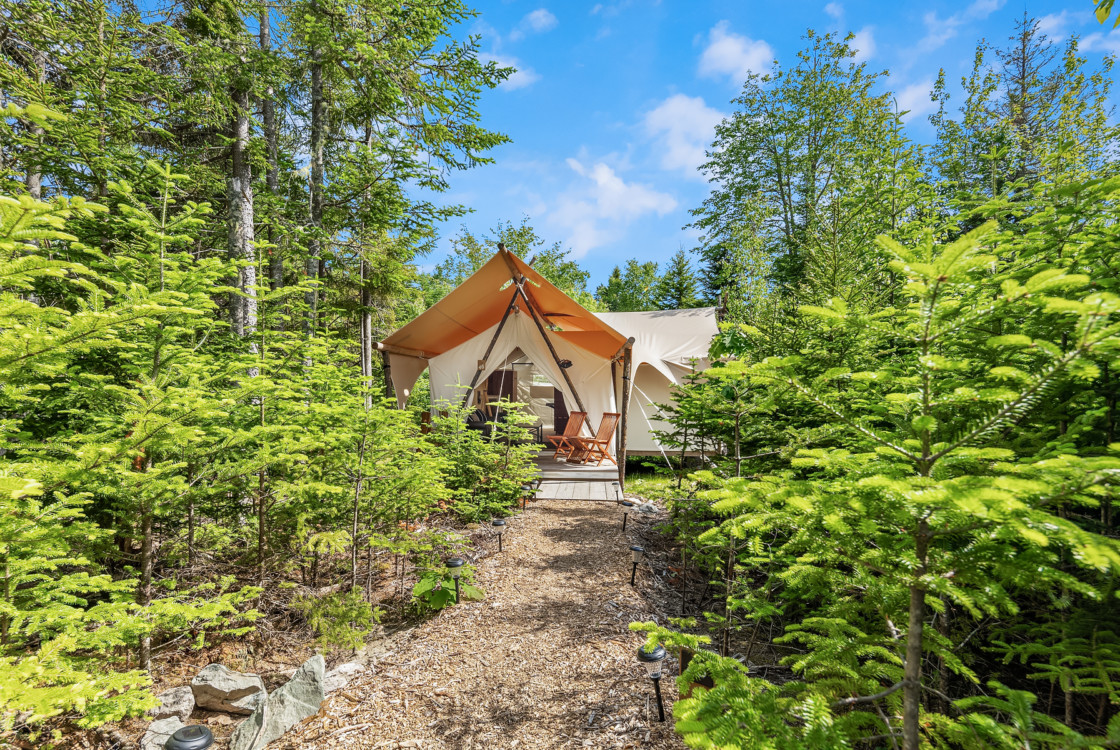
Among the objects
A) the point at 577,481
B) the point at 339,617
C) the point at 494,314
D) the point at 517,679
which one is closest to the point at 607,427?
the point at 577,481

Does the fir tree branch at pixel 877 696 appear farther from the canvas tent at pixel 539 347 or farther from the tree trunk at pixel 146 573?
the canvas tent at pixel 539 347

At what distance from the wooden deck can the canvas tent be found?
0.76 meters

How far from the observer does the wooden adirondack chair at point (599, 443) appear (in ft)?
25.7

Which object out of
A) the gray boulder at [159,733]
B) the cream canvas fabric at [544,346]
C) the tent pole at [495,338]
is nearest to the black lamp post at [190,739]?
the gray boulder at [159,733]

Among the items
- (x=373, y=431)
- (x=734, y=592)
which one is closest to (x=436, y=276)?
(x=373, y=431)

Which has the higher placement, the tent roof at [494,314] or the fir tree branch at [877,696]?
the tent roof at [494,314]

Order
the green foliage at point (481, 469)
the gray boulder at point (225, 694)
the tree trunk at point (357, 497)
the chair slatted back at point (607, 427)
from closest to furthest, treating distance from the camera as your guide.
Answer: the gray boulder at point (225, 694), the tree trunk at point (357, 497), the green foliage at point (481, 469), the chair slatted back at point (607, 427)

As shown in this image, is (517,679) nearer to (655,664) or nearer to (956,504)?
(655,664)

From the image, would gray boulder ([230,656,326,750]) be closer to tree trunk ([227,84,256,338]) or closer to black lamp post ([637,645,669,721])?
black lamp post ([637,645,669,721])

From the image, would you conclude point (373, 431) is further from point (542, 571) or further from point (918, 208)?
point (918, 208)

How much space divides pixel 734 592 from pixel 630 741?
1.02m

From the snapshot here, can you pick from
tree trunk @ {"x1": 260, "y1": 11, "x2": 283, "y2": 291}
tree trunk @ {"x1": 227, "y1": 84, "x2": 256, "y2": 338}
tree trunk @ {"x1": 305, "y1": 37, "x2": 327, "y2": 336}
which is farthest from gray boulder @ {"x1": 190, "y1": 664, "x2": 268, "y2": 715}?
tree trunk @ {"x1": 260, "y1": 11, "x2": 283, "y2": 291}

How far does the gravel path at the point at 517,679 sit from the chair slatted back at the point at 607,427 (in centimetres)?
374

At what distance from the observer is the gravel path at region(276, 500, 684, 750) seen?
228 centimetres
